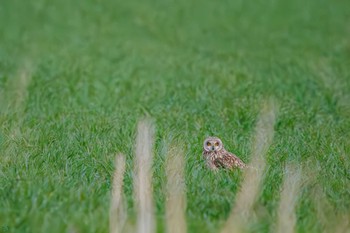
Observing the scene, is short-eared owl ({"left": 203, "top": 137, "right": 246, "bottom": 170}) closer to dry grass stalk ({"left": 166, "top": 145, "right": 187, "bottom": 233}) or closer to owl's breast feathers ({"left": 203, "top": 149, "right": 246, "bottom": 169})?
owl's breast feathers ({"left": 203, "top": 149, "right": 246, "bottom": 169})

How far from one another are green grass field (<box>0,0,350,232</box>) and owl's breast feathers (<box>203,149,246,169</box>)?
12cm

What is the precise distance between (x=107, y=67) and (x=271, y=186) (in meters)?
6.01

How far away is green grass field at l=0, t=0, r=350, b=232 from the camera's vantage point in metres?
5.80

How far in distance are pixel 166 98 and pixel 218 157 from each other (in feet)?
10.3

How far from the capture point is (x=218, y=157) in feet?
22.6

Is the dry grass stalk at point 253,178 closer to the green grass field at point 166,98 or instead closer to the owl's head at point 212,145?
the green grass field at point 166,98

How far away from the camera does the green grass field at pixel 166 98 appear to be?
5801mm

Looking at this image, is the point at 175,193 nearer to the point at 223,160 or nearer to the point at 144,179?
the point at 144,179

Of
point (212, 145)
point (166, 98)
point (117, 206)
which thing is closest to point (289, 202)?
point (117, 206)

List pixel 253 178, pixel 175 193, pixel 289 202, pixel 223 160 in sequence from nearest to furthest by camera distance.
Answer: pixel 289 202 < pixel 175 193 < pixel 253 178 < pixel 223 160

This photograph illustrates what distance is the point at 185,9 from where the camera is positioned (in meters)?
17.9

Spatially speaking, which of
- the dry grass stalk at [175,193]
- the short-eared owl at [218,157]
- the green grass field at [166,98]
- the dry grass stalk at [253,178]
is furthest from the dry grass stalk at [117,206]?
the short-eared owl at [218,157]

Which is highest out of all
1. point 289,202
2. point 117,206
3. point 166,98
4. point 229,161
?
point 166,98

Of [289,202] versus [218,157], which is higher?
[218,157]
